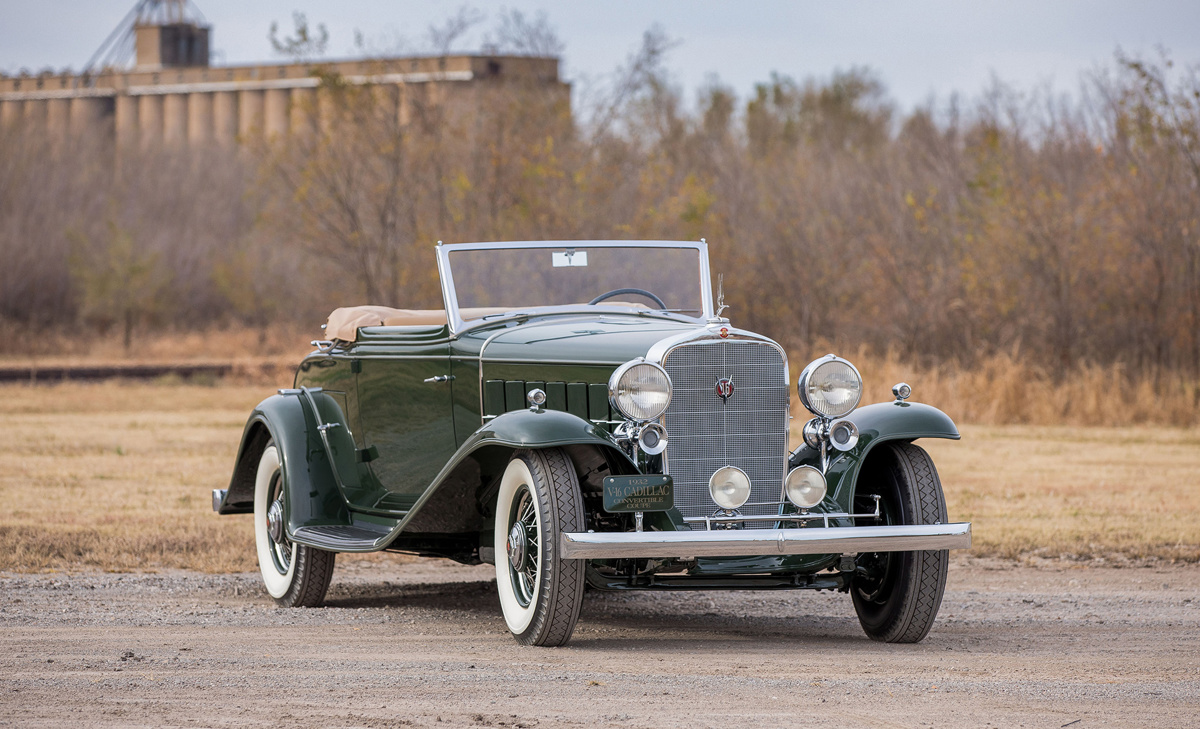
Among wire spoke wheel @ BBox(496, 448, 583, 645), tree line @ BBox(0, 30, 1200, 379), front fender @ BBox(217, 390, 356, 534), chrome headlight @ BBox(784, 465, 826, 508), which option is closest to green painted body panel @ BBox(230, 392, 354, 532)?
front fender @ BBox(217, 390, 356, 534)

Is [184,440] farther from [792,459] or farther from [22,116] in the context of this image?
[22,116]

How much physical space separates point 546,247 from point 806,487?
2160 millimetres

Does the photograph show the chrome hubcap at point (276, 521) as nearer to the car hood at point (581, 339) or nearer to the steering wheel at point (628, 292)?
the car hood at point (581, 339)

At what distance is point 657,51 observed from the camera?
88.6ft

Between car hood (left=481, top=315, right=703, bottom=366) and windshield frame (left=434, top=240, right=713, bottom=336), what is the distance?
186 mm

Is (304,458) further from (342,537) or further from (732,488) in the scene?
(732,488)

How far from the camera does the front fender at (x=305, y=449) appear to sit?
7.01m

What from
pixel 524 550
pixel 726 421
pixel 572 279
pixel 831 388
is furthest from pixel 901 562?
pixel 572 279

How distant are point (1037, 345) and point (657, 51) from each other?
35.6 ft

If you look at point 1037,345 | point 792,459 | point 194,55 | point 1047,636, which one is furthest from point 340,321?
point 194,55

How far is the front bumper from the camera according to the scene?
196 inches

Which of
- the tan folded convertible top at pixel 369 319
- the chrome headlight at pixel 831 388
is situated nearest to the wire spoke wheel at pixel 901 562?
the chrome headlight at pixel 831 388

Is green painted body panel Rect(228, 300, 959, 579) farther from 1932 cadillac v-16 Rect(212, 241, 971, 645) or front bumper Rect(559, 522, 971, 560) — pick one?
front bumper Rect(559, 522, 971, 560)

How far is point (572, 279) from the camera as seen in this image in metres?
6.96
